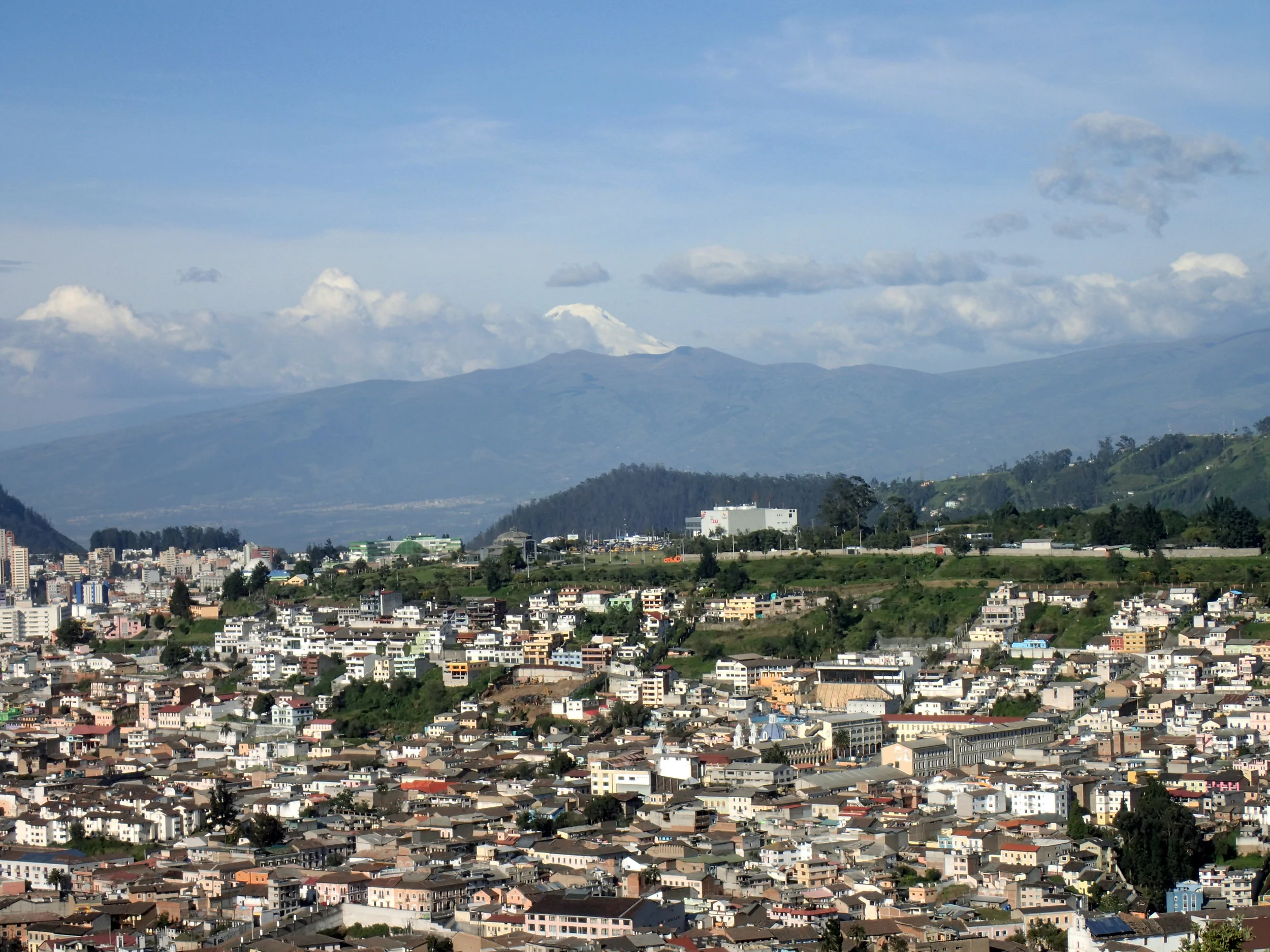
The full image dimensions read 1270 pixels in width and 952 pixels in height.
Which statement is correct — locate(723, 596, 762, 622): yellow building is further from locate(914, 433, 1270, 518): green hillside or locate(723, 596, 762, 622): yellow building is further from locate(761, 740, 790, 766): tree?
locate(914, 433, 1270, 518): green hillside

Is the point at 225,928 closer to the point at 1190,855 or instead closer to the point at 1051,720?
the point at 1190,855

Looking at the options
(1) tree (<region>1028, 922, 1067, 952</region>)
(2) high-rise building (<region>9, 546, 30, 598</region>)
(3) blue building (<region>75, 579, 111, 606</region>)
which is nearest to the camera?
(1) tree (<region>1028, 922, 1067, 952</region>)

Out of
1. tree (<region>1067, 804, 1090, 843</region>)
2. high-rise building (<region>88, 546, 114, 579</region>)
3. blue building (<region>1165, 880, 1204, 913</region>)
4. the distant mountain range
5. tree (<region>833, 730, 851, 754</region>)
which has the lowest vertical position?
blue building (<region>1165, 880, 1204, 913</region>)

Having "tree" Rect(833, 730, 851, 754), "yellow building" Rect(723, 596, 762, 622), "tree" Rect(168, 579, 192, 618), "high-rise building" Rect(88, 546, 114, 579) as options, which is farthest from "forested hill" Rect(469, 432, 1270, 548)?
"tree" Rect(833, 730, 851, 754)

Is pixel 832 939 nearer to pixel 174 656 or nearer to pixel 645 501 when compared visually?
pixel 174 656

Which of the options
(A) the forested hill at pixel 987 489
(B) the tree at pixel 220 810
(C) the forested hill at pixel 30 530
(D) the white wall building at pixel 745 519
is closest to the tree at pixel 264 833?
(B) the tree at pixel 220 810
